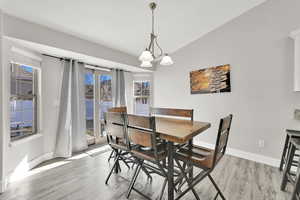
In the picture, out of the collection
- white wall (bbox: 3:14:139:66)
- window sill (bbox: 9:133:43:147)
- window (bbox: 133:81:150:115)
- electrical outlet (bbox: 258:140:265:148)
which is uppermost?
white wall (bbox: 3:14:139:66)

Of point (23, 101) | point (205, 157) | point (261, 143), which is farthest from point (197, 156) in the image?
point (23, 101)

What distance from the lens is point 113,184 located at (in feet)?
6.47

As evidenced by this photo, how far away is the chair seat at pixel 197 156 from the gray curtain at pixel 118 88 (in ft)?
8.84

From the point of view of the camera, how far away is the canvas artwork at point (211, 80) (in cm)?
294

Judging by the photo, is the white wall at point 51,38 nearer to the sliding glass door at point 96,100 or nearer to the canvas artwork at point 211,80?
the sliding glass door at point 96,100

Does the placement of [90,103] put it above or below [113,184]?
above

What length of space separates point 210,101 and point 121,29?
8.10 feet

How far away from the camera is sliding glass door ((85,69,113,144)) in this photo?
12.0ft

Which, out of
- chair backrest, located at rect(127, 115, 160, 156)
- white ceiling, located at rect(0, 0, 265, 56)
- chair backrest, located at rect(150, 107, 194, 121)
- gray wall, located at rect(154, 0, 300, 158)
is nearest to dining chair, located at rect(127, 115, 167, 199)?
chair backrest, located at rect(127, 115, 160, 156)

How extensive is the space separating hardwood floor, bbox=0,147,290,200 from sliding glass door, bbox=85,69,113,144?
1260 mm

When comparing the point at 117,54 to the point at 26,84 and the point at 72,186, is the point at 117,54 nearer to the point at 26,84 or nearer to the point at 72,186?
the point at 26,84

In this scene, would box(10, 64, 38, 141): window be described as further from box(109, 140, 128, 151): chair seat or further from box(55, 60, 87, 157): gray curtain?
box(109, 140, 128, 151): chair seat

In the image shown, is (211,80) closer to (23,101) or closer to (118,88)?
(118,88)

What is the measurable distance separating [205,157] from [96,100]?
3.13 meters
